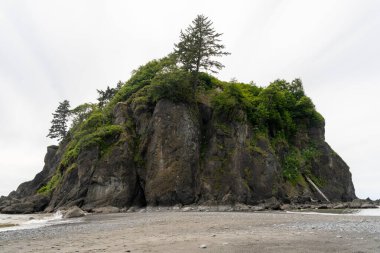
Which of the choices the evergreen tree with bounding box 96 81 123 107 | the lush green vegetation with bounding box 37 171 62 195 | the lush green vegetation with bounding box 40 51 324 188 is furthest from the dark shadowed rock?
the evergreen tree with bounding box 96 81 123 107

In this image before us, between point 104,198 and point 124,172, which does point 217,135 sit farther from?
point 104,198

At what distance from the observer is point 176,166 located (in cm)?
4797

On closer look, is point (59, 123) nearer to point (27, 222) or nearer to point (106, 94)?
point (106, 94)

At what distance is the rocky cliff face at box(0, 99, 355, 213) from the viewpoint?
154 feet

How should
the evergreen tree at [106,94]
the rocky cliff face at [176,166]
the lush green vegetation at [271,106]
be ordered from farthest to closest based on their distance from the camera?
the evergreen tree at [106,94] < the lush green vegetation at [271,106] < the rocky cliff face at [176,166]

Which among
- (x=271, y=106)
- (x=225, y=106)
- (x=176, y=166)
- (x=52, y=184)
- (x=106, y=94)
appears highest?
(x=106, y=94)

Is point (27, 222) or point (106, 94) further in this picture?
point (106, 94)

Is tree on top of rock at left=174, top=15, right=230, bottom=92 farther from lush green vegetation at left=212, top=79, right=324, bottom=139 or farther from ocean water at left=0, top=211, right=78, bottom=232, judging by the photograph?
ocean water at left=0, top=211, right=78, bottom=232

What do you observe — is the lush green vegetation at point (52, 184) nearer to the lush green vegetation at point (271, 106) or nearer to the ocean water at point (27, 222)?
the ocean water at point (27, 222)

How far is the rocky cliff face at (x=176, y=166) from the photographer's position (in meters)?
46.9

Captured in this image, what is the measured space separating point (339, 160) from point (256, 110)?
19.3 metres

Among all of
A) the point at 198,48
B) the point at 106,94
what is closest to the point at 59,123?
the point at 106,94

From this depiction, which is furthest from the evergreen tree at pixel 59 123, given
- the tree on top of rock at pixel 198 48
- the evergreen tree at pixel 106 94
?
the tree on top of rock at pixel 198 48

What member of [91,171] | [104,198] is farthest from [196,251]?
[91,171]
